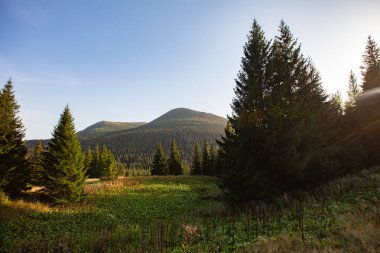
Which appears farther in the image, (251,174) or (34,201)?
(34,201)

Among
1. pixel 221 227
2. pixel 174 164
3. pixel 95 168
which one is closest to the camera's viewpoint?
pixel 221 227

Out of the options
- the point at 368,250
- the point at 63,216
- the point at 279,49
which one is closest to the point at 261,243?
the point at 368,250

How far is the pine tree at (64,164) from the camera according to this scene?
2484 centimetres

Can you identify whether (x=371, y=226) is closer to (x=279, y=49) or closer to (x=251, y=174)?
(x=251, y=174)

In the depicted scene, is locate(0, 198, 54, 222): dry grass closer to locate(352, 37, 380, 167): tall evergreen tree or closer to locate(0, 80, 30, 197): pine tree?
locate(0, 80, 30, 197): pine tree

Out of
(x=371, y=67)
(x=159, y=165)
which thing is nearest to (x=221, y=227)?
(x=371, y=67)

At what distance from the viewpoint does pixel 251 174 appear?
1672 centimetres

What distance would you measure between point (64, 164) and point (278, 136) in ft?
65.6

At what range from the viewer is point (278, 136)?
58.7 feet

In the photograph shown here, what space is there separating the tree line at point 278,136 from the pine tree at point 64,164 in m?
14.7

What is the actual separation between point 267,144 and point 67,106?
2065 centimetres

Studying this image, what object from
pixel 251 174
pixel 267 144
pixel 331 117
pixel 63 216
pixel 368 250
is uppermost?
pixel 331 117

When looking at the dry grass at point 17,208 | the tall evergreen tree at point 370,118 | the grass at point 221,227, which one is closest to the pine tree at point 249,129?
the grass at point 221,227

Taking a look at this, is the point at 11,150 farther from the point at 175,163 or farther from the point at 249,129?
the point at 175,163
